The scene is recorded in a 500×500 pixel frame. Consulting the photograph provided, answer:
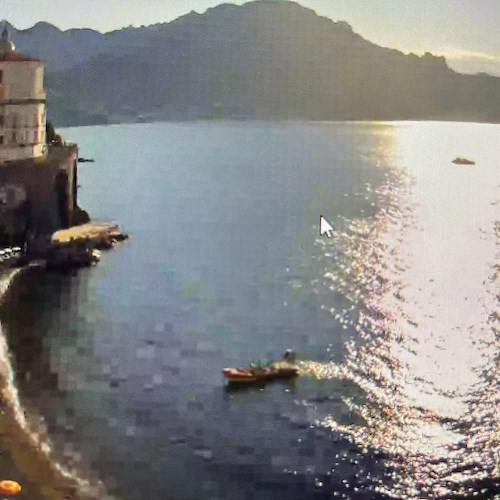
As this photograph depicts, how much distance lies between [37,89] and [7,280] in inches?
440

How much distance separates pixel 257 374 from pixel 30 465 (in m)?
7.13

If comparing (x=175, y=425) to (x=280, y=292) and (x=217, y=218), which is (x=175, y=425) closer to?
(x=280, y=292)

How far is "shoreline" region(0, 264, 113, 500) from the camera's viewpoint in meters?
15.6

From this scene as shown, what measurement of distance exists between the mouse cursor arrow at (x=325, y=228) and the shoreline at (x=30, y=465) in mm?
24830

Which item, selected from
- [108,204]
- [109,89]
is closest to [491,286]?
[108,204]

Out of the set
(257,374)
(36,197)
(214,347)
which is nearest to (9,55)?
(36,197)

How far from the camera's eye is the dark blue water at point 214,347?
1700cm

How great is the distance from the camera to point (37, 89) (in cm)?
3641

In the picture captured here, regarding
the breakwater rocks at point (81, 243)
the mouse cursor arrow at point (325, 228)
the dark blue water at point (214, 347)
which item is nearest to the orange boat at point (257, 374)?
the dark blue water at point (214, 347)

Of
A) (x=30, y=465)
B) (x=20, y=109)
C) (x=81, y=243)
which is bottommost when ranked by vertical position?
(x=30, y=465)

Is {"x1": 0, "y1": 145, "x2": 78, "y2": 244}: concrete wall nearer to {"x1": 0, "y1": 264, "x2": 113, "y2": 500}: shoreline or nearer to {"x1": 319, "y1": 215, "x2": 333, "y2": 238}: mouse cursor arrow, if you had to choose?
{"x1": 319, "y1": 215, "x2": 333, "y2": 238}: mouse cursor arrow

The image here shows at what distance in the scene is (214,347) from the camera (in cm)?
2402

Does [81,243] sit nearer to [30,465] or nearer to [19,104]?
[19,104]

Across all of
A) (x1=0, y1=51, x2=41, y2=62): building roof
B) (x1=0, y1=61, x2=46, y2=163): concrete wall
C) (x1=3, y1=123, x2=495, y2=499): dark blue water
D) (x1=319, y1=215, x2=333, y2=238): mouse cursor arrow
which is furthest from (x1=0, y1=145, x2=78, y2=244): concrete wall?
(x1=319, y1=215, x2=333, y2=238): mouse cursor arrow
